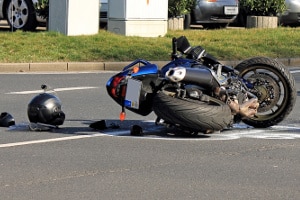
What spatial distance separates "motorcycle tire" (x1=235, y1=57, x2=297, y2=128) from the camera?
978 cm

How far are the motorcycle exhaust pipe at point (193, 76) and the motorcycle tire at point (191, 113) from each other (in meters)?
0.18

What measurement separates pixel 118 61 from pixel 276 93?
7852mm

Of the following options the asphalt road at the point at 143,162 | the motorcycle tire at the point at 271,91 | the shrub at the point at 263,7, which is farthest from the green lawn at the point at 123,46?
the motorcycle tire at the point at 271,91

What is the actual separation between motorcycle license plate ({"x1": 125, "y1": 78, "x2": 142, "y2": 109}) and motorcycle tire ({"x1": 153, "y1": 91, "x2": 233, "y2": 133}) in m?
0.20

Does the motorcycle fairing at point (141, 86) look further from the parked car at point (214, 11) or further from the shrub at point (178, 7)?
the parked car at point (214, 11)

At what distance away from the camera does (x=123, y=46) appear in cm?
1856

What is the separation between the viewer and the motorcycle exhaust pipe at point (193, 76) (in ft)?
29.4

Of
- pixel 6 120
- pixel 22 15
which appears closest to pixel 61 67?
pixel 22 15

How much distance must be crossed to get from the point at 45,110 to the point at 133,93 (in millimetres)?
1019

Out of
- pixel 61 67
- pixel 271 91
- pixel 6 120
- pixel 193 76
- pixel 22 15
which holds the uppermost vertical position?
pixel 22 15

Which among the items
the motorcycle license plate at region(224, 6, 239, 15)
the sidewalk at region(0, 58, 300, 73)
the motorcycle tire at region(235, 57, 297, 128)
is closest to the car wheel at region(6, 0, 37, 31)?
the sidewalk at region(0, 58, 300, 73)

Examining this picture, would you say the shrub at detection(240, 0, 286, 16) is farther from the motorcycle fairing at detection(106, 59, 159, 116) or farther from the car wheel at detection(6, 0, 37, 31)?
the motorcycle fairing at detection(106, 59, 159, 116)

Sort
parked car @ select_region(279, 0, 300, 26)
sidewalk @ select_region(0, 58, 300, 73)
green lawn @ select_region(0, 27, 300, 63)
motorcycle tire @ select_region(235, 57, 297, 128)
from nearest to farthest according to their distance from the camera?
1. motorcycle tire @ select_region(235, 57, 297, 128)
2. sidewalk @ select_region(0, 58, 300, 73)
3. green lawn @ select_region(0, 27, 300, 63)
4. parked car @ select_region(279, 0, 300, 26)

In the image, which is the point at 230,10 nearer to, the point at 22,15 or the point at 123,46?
the point at 22,15
